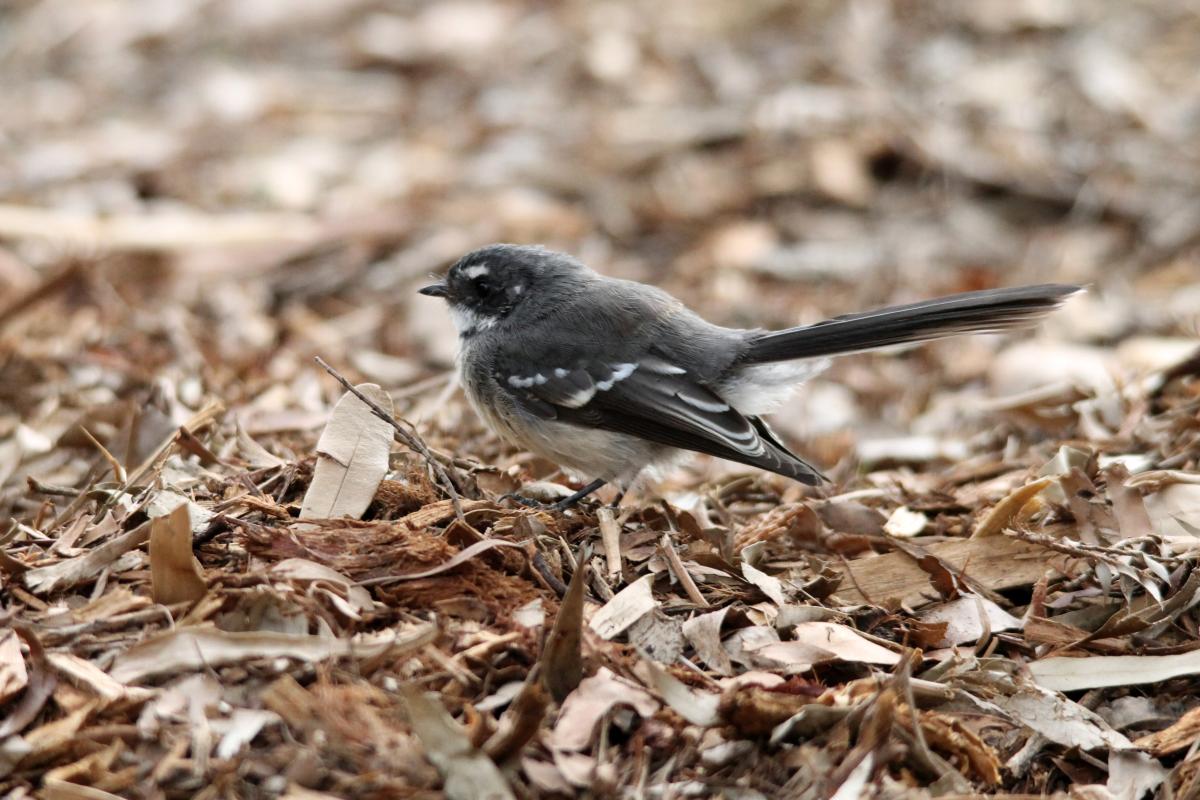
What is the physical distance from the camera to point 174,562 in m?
3.30

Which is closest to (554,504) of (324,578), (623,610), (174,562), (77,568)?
(623,610)

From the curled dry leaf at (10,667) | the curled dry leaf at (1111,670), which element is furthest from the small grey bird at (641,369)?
the curled dry leaf at (10,667)

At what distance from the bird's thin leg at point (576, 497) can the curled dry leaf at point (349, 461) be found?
672 millimetres

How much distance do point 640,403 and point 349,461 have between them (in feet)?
3.92

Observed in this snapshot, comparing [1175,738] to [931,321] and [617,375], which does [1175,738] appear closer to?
[931,321]

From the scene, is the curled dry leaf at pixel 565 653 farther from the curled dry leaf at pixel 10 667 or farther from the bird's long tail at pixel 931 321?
the bird's long tail at pixel 931 321

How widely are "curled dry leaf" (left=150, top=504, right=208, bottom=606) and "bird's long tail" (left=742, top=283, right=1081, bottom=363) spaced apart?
2.29m

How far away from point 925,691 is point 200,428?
9.01ft

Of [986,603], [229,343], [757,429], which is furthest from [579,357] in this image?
[229,343]

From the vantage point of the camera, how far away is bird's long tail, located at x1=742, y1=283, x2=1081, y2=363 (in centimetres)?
415

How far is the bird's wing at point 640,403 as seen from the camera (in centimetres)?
448

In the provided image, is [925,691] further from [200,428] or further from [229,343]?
[229,343]

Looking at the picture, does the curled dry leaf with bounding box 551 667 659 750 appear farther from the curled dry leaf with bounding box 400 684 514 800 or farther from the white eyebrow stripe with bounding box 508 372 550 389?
the white eyebrow stripe with bounding box 508 372 550 389

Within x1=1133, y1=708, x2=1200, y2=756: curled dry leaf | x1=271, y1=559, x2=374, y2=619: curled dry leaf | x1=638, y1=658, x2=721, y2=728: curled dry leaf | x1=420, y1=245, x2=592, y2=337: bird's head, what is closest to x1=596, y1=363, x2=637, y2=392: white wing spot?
x1=420, y1=245, x2=592, y2=337: bird's head
